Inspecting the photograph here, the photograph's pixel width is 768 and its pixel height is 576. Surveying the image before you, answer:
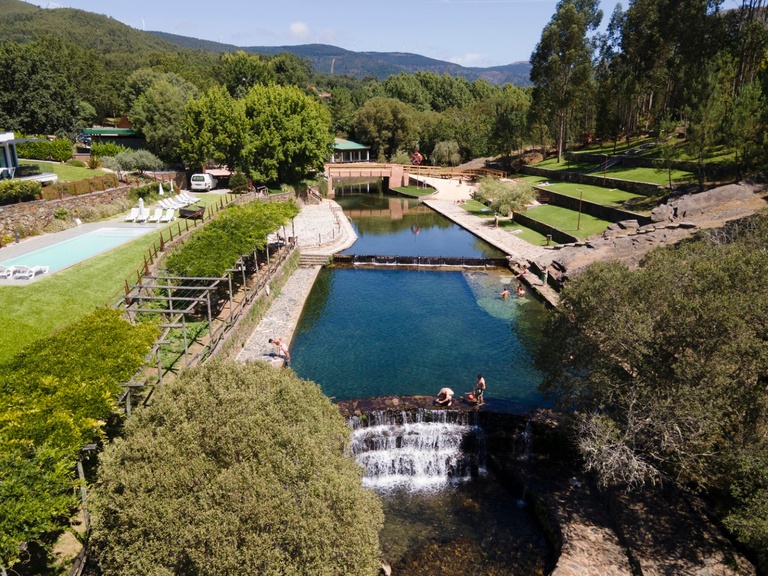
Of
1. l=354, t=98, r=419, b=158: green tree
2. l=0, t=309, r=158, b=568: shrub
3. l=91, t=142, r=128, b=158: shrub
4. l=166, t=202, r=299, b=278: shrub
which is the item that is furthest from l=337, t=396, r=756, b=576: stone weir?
l=354, t=98, r=419, b=158: green tree

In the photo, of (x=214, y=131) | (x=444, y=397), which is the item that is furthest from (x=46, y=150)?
(x=444, y=397)

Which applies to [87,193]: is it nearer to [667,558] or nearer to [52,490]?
[52,490]

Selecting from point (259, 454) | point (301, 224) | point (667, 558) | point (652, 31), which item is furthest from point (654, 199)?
point (259, 454)

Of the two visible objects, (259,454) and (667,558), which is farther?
(667,558)

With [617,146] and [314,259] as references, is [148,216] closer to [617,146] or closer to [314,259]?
[314,259]

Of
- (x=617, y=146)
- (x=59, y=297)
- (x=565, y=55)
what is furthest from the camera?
(x=617, y=146)

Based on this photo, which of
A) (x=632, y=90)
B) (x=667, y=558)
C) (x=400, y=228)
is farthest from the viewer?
(x=632, y=90)

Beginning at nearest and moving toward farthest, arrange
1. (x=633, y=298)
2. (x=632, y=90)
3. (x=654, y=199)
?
(x=633, y=298) < (x=654, y=199) < (x=632, y=90)
